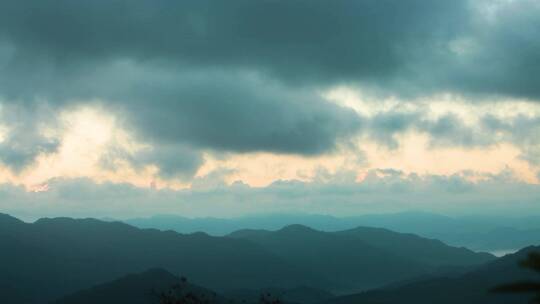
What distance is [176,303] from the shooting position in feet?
110

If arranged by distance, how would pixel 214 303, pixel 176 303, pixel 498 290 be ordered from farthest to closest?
pixel 214 303 → pixel 176 303 → pixel 498 290

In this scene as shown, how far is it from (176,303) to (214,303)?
40.9 feet

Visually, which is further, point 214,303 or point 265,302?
point 214,303

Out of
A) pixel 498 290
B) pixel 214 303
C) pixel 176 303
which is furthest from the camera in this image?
pixel 214 303

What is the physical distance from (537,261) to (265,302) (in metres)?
18.0

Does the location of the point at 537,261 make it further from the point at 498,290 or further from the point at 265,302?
the point at 265,302

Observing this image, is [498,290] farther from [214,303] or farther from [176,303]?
[214,303]

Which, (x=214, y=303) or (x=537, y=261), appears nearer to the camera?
(x=537, y=261)

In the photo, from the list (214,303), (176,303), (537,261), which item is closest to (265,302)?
(176,303)

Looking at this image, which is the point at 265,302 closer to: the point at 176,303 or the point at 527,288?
the point at 176,303

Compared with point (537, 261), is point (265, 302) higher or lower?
lower

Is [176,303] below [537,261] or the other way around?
below

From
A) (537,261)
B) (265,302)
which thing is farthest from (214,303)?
(537,261)

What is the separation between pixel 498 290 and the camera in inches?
752
